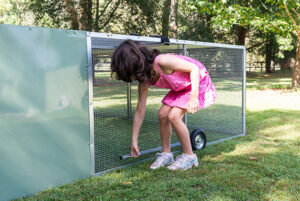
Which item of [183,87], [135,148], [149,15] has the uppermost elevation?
[149,15]

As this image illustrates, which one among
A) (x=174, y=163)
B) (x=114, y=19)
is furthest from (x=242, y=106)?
(x=114, y=19)

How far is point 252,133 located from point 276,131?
1.28ft

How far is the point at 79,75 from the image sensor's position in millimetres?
2646

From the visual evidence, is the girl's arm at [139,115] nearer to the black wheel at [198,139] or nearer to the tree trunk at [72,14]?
the black wheel at [198,139]

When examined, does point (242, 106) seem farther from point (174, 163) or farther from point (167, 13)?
point (167, 13)

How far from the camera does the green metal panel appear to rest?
222cm

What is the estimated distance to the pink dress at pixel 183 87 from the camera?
9.47 ft

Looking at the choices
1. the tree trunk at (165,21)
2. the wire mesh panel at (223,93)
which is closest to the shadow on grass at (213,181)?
the wire mesh panel at (223,93)

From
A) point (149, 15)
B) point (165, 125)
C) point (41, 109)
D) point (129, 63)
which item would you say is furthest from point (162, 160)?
point (149, 15)

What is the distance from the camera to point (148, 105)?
3.85m

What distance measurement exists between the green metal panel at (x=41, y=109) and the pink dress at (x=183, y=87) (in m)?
0.75

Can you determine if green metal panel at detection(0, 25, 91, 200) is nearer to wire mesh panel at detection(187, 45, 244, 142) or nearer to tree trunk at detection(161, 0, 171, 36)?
wire mesh panel at detection(187, 45, 244, 142)

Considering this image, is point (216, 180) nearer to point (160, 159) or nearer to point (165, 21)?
Answer: point (160, 159)

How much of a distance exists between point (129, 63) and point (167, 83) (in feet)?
1.82
